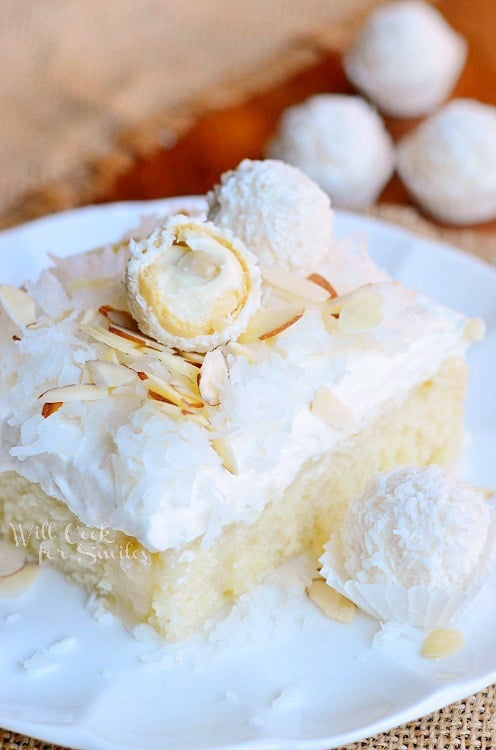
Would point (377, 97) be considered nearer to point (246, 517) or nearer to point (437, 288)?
point (437, 288)

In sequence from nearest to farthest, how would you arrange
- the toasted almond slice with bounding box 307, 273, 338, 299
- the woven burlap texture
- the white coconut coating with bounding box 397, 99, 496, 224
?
the toasted almond slice with bounding box 307, 273, 338, 299 → the white coconut coating with bounding box 397, 99, 496, 224 → the woven burlap texture

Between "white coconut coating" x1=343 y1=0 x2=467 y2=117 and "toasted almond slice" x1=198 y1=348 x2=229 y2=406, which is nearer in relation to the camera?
"toasted almond slice" x1=198 y1=348 x2=229 y2=406

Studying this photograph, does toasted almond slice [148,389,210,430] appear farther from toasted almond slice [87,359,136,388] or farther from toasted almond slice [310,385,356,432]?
toasted almond slice [310,385,356,432]

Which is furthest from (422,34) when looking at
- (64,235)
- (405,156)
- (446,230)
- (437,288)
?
(64,235)

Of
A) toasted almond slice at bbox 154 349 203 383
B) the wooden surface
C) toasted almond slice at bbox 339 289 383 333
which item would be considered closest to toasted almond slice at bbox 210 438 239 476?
toasted almond slice at bbox 154 349 203 383

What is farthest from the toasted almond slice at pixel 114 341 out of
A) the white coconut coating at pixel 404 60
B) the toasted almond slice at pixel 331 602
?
the white coconut coating at pixel 404 60

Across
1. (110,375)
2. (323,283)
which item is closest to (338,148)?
(323,283)

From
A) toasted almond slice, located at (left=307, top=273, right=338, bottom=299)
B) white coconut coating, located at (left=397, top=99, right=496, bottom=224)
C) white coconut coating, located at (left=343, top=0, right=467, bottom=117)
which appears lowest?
white coconut coating, located at (left=397, top=99, right=496, bottom=224)
